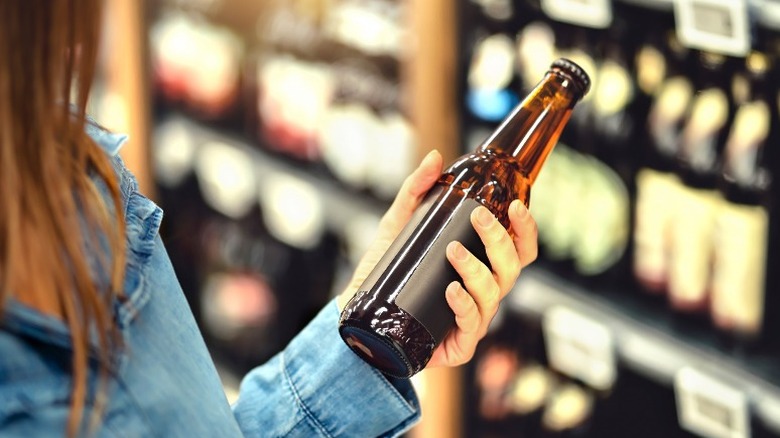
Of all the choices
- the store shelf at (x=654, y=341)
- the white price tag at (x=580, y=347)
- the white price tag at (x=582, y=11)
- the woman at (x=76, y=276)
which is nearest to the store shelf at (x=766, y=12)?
the white price tag at (x=582, y=11)

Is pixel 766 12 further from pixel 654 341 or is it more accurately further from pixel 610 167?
pixel 654 341

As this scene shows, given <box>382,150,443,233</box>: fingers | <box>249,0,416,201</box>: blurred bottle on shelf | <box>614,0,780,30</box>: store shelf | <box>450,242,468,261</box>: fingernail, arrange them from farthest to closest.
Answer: <box>249,0,416,201</box>: blurred bottle on shelf < <box>614,0,780,30</box>: store shelf < <box>382,150,443,233</box>: fingers < <box>450,242,468,261</box>: fingernail

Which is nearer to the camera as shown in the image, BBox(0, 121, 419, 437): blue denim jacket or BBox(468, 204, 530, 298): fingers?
BBox(0, 121, 419, 437): blue denim jacket

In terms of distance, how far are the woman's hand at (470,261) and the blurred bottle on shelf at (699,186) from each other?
0.67 metres

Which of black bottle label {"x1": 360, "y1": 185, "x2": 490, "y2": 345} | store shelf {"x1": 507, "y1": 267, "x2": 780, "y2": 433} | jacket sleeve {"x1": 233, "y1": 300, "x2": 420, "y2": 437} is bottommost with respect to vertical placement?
store shelf {"x1": 507, "y1": 267, "x2": 780, "y2": 433}

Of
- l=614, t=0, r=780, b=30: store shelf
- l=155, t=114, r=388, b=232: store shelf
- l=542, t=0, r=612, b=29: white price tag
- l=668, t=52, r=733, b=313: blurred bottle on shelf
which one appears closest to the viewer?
l=614, t=0, r=780, b=30: store shelf

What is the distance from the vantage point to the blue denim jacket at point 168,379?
2.34 feet

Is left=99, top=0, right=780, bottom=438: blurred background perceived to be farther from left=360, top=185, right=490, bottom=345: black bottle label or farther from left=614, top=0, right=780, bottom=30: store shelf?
left=360, top=185, right=490, bottom=345: black bottle label

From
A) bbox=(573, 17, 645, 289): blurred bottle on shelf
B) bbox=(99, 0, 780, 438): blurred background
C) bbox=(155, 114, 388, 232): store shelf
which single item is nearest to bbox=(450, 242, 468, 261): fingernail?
bbox=(99, 0, 780, 438): blurred background

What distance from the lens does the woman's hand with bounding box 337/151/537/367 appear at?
3.16ft

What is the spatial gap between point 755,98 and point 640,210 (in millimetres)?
301

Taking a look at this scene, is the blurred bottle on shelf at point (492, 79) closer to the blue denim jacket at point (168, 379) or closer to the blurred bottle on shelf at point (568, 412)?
the blurred bottle on shelf at point (568, 412)

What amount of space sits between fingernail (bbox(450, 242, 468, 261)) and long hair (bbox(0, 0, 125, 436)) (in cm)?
31

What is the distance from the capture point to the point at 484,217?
38.0 inches
